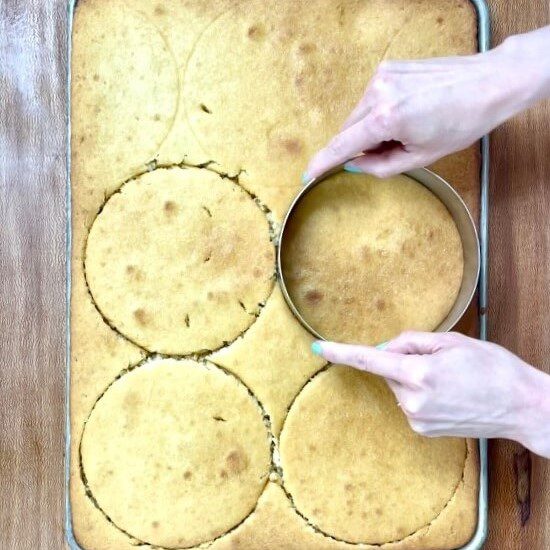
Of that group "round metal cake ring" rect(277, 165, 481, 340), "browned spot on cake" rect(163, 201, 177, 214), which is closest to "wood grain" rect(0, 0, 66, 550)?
"browned spot on cake" rect(163, 201, 177, 214)

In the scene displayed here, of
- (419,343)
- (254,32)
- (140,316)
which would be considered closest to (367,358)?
(419,343)

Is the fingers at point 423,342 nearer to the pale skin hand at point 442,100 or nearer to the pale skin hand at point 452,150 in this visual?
the pale skin hand at point 452,150

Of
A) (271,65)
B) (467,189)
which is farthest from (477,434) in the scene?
(271,65)

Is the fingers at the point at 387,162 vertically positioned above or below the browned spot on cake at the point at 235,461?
above

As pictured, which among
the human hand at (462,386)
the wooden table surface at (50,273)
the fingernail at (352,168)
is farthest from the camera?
the wooden table surface at (50,273)

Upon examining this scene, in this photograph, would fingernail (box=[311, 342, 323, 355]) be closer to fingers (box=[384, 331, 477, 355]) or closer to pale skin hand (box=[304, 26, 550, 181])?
fingers (box=[384, 331, 477, 355])

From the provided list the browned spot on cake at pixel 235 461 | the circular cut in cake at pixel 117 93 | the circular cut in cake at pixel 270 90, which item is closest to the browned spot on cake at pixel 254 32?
the circular cut in cake at pixel 270 90

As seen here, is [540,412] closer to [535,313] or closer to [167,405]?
[535,313]
